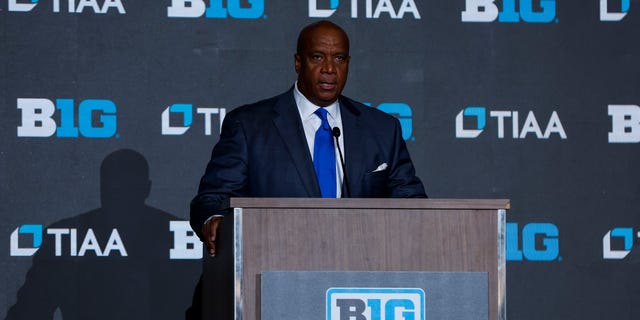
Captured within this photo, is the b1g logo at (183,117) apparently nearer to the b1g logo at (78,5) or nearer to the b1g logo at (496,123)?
the b1g logo at (78,5)

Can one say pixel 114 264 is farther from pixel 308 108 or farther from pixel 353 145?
pixel 353 145

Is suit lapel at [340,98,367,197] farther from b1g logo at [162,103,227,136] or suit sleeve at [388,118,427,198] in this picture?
b1g logo at [162,103,227,136]

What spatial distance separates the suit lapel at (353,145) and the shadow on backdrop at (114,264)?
1649 mm

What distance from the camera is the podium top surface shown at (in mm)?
2180

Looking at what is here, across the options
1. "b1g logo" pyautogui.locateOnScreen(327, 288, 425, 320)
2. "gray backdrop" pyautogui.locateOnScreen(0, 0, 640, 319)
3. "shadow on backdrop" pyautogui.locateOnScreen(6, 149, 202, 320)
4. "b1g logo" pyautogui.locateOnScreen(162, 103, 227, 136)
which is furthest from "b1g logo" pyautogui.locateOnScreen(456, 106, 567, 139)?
"b1g logo" pyautogui.locateOnScreen(327, 288, 425, 320)

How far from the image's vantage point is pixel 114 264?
4344mm

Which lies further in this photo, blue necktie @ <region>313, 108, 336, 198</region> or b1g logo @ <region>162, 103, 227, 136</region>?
b1g logo @ <region>162, 103, 227, 136</region>

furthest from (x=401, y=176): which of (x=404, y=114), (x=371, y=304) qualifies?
(x=404, y=114)

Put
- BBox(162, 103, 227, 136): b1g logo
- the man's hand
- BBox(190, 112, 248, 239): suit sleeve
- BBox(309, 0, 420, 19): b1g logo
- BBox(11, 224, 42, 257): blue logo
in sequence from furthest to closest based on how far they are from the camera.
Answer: BBox(309, 0, 420, 19): b1g logo → BBox(162, 103, 227, 136): b1g logo → BBox(11, 224, 42, 257): blue logo → BBox(190, 112, 248, 239): suit sleeve → the man's hand

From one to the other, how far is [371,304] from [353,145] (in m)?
0.82

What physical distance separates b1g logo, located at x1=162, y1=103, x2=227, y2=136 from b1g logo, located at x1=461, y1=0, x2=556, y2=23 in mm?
1291

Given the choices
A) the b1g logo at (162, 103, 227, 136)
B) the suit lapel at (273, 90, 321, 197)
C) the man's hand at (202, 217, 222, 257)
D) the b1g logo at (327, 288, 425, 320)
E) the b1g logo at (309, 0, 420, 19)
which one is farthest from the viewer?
the b1g logo at (309, 0, 420, 19)

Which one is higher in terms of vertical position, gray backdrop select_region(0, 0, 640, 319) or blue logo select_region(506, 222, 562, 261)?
gray backdrop select_region(0, 0, 640, 319)

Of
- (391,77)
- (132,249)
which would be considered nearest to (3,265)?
(132,249)
